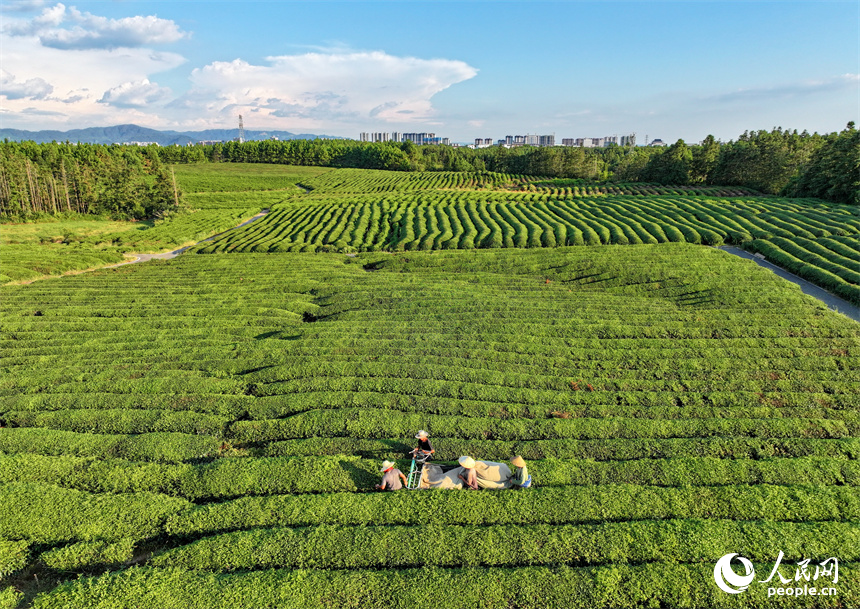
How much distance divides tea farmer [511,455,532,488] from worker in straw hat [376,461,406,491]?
3.29 m

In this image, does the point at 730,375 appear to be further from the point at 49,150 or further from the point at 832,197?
the point at 49,150

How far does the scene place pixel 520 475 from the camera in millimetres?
12133

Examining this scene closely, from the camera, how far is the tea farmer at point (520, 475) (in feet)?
39.2

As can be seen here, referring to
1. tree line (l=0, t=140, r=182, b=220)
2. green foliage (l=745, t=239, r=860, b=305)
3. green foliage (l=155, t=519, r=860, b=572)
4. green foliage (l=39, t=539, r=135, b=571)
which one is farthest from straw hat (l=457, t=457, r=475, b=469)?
tree line (l=0, t=140, r=182, b=220)

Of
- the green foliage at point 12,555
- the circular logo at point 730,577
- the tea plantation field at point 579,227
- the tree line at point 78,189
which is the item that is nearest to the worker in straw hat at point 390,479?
the circular logo at point 730,577

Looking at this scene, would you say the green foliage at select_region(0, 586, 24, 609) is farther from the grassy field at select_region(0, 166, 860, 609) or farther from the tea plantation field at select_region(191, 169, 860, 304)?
the tea plantation field at select_region(191, 169, 860, 304)

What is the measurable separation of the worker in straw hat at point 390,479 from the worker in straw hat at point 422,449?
0.97m

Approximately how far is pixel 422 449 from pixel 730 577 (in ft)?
26.8

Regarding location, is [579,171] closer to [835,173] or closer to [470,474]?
[835,173]

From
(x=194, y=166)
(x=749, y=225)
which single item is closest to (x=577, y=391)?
(x=749, y=225)

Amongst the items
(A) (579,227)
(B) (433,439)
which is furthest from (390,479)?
(A) (579,227)

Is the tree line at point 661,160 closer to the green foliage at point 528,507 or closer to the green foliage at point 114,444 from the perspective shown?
the green foliage at point 528,507

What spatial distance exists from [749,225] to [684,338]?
41933 millimetres

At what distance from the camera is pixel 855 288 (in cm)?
3172
